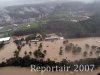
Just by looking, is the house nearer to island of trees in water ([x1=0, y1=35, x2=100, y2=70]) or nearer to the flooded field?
the flooded field

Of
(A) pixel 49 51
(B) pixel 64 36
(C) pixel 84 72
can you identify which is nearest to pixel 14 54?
(A) pixel 49 51

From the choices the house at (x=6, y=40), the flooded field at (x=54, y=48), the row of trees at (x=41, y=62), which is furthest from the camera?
the house at (x=6, y=40)

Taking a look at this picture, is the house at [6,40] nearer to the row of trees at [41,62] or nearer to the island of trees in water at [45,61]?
the island of trees in water at [45,61]

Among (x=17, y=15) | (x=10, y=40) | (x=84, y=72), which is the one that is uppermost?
(x=17, y=15)

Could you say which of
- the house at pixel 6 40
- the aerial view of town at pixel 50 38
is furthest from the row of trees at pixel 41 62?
the house at pixel 6 40

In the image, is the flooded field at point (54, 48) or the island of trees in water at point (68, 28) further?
the island of trees in water at point (68, 28)

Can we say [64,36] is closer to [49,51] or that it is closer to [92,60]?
[49,51]

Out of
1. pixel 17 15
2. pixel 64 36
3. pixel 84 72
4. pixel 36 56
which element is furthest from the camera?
pixel 17 15

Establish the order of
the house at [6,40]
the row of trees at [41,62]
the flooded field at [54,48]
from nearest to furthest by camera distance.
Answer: the row of trees at [41,62], the flooded field at [54,48], the house at [6,40]

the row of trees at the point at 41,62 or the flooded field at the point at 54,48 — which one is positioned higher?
the flooded field at the point at 54,48

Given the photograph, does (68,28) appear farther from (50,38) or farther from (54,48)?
(54,48)
